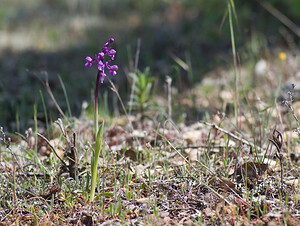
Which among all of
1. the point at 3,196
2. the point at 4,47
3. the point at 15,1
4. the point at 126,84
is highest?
the point at 15,1

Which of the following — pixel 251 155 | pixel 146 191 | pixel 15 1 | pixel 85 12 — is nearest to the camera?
pixel 146 191

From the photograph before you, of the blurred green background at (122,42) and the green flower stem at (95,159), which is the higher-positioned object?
the blurred green background at (122,42)

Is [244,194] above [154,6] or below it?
below

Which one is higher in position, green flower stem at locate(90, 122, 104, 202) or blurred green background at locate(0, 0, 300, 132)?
blurred green background at locate(0, 0, 300, 132)

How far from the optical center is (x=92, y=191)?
196 centimetres

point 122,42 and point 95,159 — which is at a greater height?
point 122,42

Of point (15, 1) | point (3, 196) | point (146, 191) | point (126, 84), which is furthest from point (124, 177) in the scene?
point (15, 1)

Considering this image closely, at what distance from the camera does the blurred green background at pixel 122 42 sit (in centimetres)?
411

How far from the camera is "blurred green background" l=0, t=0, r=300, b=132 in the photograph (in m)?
4.11

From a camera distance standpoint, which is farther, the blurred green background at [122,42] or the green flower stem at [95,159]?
the blurred green background at [122,42]

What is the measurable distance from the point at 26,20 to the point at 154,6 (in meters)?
2.39

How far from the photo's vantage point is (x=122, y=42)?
5461mm

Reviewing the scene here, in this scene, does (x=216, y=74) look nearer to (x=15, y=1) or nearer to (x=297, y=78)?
(x=297, y=78)

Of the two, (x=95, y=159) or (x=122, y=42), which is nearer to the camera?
(x=95, y=159)
